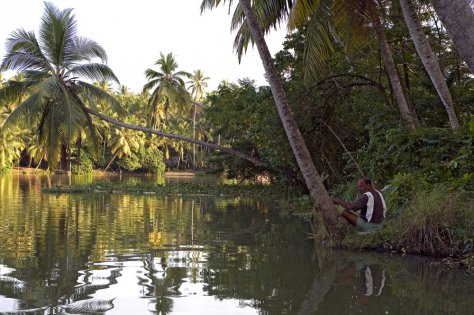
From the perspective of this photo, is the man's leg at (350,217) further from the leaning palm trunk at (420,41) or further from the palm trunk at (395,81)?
the palm trunk at (395,81)

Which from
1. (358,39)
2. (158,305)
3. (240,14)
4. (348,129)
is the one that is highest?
(240,14)

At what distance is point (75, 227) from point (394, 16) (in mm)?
11208

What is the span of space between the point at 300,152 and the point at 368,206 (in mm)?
1657

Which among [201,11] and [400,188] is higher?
[201,11]

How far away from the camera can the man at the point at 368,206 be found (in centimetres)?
968

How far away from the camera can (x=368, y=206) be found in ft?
31.9

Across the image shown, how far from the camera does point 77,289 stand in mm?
6398

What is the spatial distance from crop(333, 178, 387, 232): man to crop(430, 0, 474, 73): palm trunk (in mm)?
3450

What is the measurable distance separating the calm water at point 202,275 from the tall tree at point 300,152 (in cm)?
75

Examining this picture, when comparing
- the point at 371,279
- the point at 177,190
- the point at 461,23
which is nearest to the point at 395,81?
the point at 461,23

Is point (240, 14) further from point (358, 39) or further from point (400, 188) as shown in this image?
point (400, 188)

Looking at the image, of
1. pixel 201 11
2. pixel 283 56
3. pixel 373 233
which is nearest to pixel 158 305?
pixel 373 233

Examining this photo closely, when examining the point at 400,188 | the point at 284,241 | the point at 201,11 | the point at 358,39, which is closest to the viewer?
the point at 400,188

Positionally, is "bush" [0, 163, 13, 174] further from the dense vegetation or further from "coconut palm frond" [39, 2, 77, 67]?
"coconut palm frond" [39, 2, 77, 67]
